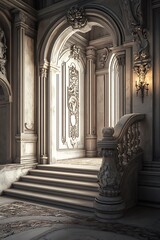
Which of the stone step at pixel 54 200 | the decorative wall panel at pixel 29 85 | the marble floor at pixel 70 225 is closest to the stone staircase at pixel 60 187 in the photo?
the stone step at pixel 54 200

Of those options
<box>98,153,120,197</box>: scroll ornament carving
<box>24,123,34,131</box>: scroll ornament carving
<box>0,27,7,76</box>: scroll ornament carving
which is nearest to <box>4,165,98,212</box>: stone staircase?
<box>98,153,120,197</box>: scroll ornament carving

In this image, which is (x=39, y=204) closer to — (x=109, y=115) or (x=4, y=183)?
(x=4, y=183)

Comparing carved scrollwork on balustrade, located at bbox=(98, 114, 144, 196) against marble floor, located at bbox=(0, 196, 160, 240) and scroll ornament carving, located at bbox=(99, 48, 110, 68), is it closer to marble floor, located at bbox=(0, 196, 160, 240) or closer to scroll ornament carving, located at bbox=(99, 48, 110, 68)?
marble floor, located at bbox=(0, 196, 160, 240)

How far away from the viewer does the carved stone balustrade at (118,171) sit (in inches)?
172

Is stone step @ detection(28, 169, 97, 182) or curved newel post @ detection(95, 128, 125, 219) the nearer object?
curved newel post @ detection(95, 128, 125, 219)

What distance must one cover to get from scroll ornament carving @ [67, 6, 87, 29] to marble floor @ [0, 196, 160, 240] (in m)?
4.73

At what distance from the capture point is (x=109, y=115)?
9.62 m

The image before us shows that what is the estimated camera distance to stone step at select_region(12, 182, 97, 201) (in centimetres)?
512

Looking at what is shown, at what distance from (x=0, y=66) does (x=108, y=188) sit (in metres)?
4.44

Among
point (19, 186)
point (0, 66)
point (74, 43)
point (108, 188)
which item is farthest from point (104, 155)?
point (74, 43)

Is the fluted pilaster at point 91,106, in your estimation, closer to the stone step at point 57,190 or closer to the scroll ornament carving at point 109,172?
the stone step at point 57,190

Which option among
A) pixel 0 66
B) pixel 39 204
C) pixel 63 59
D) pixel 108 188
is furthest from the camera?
pixel 63 59

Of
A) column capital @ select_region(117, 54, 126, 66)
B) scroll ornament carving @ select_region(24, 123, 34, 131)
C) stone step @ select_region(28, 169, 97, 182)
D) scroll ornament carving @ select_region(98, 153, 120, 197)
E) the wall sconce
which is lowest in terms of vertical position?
stone step @ select_region(28, 169, 97, 182)

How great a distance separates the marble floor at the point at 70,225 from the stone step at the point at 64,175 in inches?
41.5
